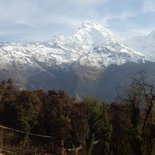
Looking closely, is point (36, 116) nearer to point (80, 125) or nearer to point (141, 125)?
point (80, 125)

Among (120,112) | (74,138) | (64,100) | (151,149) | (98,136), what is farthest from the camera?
(64,100)

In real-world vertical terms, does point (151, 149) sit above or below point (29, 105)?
below

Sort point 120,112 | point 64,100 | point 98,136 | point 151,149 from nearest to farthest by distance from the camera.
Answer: point 151,149, point 98,136, point 120,112, point 64,100

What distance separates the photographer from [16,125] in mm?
103562

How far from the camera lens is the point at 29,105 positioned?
106000 mm

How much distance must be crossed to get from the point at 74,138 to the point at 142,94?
160 feet

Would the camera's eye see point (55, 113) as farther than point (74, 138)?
Yes

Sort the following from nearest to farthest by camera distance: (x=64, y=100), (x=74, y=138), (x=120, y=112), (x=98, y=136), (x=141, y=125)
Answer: (x=141, y=125) < (x=98, y=136) < (x=74, y=138) < (x=120, y=112) < (x=64, y=100)

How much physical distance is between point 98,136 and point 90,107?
231 inches

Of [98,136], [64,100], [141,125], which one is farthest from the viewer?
[64,100]

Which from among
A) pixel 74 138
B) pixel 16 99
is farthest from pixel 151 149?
pixel 16 99

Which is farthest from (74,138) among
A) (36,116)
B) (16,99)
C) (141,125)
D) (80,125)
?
(141,125)

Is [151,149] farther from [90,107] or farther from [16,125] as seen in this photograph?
[16,125]

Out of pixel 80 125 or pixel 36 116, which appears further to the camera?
pixel 36 116
